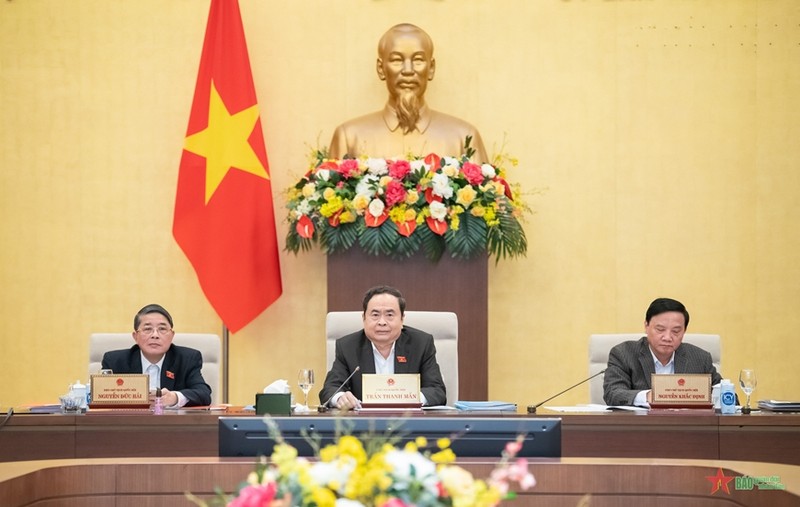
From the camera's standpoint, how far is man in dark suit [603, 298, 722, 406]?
448 centimetres

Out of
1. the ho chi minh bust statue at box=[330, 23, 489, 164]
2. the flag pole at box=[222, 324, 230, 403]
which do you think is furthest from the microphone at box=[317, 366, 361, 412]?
the flag pole at box=[222, 324, 230, 403]

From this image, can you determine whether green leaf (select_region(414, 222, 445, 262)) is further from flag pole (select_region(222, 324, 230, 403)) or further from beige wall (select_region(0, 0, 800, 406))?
flag pole (select_region(222, 324, 230, 403))

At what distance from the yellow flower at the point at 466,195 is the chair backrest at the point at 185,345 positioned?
1.40m

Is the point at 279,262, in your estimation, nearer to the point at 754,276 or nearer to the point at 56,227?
the point at 56,227

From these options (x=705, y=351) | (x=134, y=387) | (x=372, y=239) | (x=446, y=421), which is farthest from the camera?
(x=372, y=239)

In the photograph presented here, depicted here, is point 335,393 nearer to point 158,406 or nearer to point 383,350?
point 383,350

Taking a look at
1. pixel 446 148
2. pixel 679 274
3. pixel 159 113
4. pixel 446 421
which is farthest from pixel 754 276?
pixel 446 421

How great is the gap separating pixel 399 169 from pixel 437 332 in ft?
3.38

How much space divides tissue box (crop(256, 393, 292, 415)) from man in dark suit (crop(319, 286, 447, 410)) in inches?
30.2

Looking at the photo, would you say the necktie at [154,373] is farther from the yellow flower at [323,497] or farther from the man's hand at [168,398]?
the yellow flower at [323,497]

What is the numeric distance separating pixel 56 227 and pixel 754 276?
4.01 metres

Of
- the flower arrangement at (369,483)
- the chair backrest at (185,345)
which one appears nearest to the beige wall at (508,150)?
the chair backrest at (185,345)

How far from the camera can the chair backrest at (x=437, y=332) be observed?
4.68 metres

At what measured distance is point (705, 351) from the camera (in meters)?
4.56
